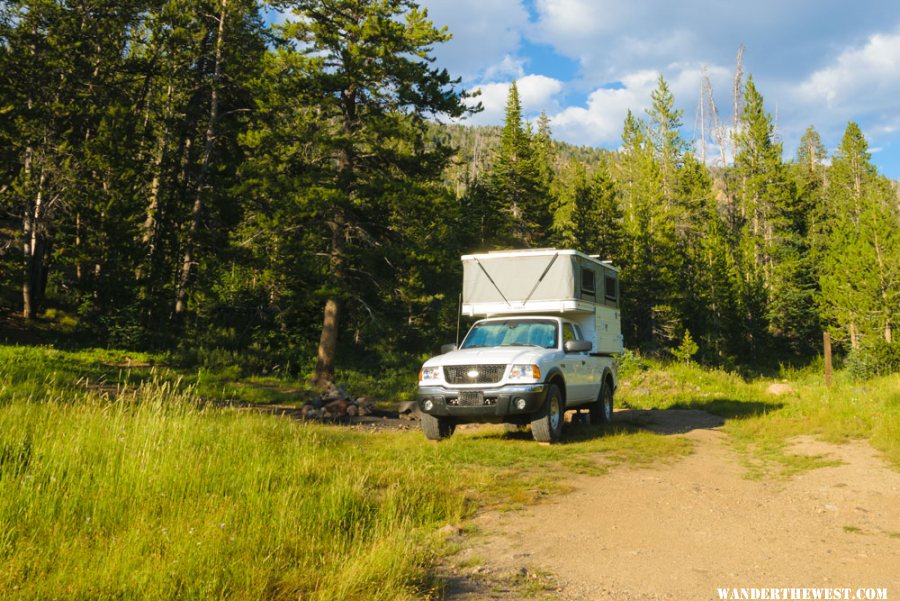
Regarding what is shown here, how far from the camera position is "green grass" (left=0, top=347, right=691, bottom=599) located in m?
3.61

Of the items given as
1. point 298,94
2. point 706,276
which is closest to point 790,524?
point 298,94

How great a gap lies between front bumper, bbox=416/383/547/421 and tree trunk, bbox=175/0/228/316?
17913 millimetres

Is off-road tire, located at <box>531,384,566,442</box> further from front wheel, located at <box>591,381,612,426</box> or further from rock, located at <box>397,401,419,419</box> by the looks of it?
rock, located at <box>397,401,419,419</box>

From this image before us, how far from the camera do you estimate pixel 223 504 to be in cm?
491

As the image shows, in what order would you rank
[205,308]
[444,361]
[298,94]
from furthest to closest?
[205,308]
[298,94]
[444,361]

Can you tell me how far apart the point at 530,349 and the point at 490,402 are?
133 centimetres

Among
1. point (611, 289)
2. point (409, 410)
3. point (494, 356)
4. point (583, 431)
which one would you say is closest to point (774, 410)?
point (611, 289)

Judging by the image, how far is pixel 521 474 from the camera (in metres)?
7.88

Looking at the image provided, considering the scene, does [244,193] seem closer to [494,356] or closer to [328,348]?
[328,348]

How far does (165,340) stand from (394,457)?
60.1ft

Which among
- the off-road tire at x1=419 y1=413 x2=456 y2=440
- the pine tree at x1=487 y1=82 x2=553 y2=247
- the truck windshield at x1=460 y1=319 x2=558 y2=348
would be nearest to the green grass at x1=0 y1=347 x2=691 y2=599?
the off-road tire at x1=419 y1=413 x2=456 y2=440

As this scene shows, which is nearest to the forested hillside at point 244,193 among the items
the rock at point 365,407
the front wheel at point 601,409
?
the rock at point 365,407

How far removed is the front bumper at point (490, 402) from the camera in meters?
9.39

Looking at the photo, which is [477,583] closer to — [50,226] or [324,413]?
[324,413]
